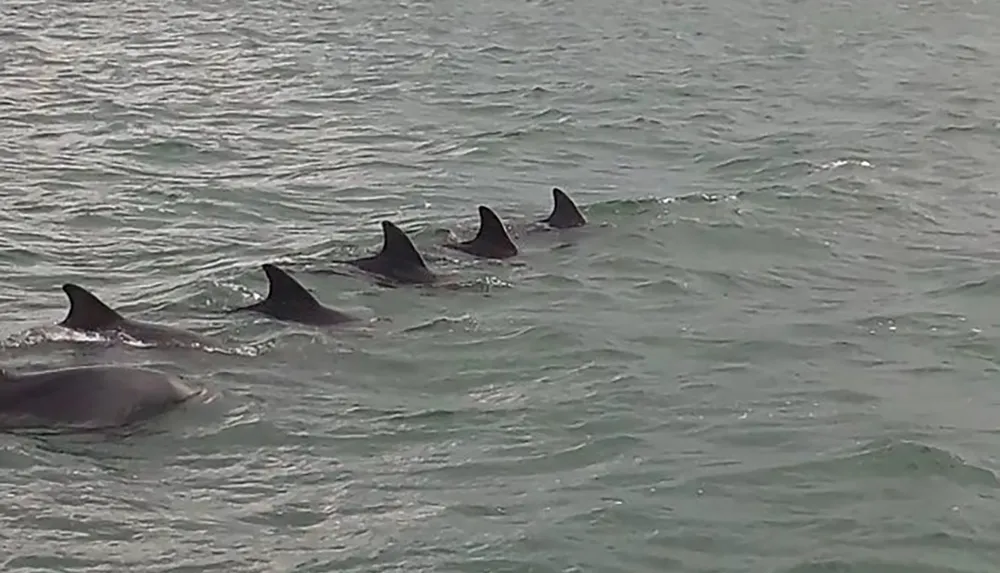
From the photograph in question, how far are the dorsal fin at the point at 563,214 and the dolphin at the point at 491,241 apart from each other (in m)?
1.25

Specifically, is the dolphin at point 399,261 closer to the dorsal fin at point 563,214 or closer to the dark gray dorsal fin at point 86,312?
the dorsal fin at point 563,214

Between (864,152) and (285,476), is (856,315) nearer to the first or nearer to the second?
(285,476)

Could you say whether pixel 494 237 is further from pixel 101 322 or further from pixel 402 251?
pixel 101 322

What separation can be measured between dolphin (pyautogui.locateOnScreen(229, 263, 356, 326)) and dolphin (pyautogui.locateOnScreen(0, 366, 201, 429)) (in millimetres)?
2433

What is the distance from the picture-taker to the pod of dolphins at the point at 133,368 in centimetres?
1102

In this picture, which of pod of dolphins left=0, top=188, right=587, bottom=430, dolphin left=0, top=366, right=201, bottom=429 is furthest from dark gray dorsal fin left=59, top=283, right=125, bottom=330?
dolphin left=0, top=366, right=201, bottom=429

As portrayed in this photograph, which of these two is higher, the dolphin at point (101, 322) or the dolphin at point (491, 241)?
the dolphin at point (101, 322)

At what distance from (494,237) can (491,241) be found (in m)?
0.05

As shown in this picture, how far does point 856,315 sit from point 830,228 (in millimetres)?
3501

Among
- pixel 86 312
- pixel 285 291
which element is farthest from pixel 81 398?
pixel 285 291

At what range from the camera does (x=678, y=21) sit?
32.9 metres

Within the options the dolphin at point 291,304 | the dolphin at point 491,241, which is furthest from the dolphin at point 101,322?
the dolphin at point 491,241

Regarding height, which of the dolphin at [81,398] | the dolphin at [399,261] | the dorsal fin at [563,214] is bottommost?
the dorsal fin at [563,214]

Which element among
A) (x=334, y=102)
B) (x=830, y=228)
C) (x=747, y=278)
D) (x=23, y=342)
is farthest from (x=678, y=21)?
(x=23, y=342)
